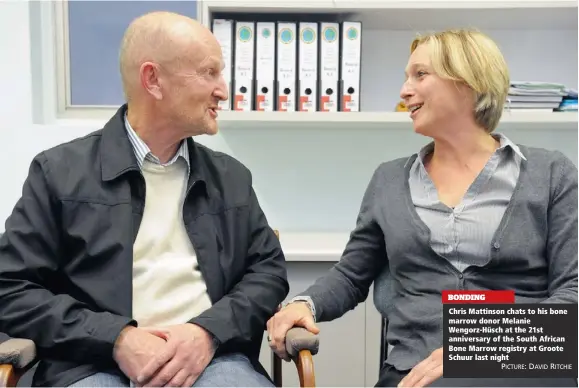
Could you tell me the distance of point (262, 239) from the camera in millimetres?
1525

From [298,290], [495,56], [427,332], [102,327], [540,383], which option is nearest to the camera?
[540,383]

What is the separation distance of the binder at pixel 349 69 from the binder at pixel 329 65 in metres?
0.02

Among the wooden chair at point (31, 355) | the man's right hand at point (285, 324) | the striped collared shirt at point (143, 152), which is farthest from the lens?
the striped collared shirt at point (143, 152)

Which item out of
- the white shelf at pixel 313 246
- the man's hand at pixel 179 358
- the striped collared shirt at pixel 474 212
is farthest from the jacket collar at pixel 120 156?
the white shelf at pixel 313 246

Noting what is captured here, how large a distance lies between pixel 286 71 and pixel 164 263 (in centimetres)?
105

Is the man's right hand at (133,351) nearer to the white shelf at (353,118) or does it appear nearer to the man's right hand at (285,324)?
the man's right hand at (285,324)

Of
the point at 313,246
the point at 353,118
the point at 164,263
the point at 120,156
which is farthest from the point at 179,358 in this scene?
the point at 353,118

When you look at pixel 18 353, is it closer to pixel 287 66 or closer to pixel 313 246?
pixel 313 246

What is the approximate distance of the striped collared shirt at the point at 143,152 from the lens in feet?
4.70

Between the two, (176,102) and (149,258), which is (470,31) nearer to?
(176,102)

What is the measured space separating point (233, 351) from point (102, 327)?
1.00 feet

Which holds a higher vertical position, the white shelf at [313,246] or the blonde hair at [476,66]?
the blonde hair at [476,66]

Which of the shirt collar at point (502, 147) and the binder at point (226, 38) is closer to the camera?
the shirt collar at point (502, 147)

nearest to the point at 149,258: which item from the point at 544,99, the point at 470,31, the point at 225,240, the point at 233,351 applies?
the point at 225,240
